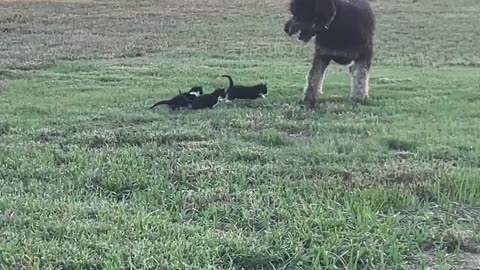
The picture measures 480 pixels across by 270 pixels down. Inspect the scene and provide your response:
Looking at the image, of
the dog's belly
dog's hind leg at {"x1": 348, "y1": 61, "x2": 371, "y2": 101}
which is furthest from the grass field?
the dog's belly

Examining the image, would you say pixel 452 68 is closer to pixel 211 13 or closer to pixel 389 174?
pixel 389 174

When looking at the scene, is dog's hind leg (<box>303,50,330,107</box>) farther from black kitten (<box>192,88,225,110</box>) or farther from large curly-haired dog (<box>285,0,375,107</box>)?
black kitten (<box>192,88,225,110</box>)

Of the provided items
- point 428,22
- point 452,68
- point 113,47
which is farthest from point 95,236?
point 428,22

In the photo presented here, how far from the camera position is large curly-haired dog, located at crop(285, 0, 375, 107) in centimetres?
833

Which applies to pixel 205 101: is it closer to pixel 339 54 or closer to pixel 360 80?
pixel 339 54

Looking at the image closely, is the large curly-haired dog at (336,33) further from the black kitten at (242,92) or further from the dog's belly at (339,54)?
the black kitten at (242,92)

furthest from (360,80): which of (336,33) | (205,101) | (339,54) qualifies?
(205,101)

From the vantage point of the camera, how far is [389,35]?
721 inches

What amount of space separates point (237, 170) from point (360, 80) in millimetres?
4213

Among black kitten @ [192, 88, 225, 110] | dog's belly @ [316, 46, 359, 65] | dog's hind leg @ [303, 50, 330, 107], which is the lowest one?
black kitten @ [192, 88, 225, 110]

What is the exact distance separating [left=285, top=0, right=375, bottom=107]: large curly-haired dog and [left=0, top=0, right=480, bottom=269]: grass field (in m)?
0.36

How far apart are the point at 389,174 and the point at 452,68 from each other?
8.01 meters

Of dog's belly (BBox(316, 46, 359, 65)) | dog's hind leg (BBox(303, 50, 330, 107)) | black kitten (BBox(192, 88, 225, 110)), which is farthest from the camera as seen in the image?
dog's hind leg (BBox(303, 50, 330, 107))

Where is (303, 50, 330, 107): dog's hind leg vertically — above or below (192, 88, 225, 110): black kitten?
above
